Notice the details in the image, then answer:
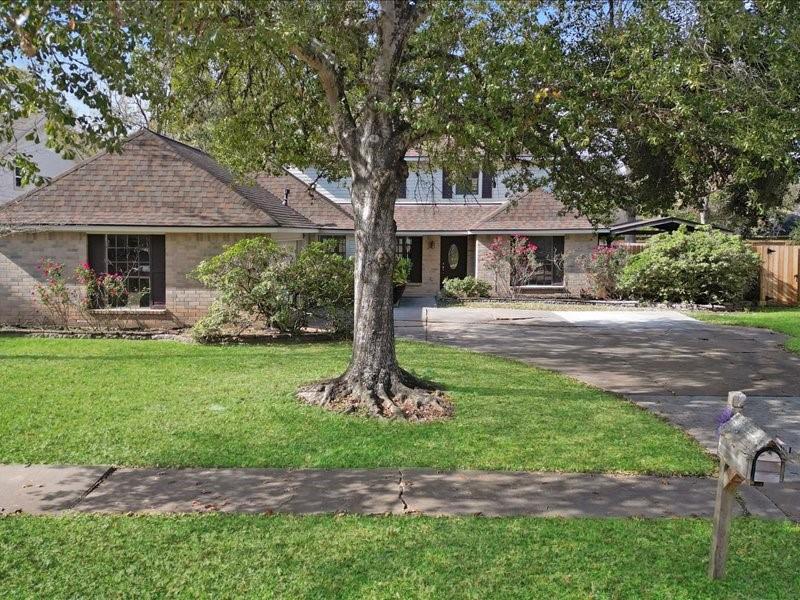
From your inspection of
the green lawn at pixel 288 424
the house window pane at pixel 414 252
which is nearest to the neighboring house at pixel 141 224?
the green lawn at pixel 288 424

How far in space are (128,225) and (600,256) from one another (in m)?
15.0

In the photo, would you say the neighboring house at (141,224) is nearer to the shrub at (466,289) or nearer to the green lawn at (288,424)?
the green lawn at (288,424)

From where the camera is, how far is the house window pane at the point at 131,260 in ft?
54.0

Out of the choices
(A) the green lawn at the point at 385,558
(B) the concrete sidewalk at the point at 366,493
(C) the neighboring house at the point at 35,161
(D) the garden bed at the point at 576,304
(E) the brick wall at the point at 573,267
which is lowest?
(A) the green lawn at the point at 385,558

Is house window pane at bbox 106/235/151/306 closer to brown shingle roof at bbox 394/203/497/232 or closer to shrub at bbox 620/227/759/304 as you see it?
brown shingle roof at bbox 394/203/497/232

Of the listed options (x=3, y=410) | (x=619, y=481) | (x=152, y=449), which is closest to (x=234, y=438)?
(x=152, y=449)

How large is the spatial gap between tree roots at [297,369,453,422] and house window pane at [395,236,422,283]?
18.8 metres

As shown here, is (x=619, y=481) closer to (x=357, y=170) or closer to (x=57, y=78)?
(x=357, y=170)

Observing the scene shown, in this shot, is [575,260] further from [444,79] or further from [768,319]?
[444,79]

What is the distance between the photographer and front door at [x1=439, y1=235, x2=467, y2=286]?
28.2m

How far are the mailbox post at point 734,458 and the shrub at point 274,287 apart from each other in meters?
10.7

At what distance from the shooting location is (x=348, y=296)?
586 inches

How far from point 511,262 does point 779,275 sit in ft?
27.8

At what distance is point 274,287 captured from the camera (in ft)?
47.0
